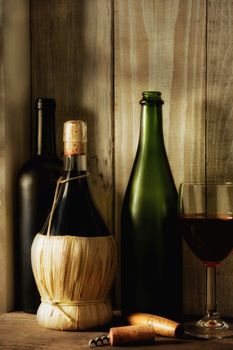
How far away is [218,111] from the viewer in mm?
1222

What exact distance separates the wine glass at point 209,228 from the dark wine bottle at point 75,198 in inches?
6.6

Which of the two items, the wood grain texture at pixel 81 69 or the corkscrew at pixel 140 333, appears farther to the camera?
the wood grain texture at pixel 81 69

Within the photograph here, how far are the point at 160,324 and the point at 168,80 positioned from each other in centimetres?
50

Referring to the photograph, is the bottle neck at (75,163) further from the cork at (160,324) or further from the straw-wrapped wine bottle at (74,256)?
the cork at (160,324)

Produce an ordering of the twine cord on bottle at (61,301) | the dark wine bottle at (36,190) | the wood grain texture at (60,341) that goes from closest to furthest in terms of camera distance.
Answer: the wood grain texture at (60,341)
the twine cord on bottle at (61,301)
the dark wine bottle at (36,190)

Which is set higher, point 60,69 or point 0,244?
point 60,69

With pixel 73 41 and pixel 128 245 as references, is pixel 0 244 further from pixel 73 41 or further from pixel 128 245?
pixel 73 41

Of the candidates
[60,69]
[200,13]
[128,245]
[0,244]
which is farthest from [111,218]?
[200,13]

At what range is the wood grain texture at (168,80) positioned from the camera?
1239mm

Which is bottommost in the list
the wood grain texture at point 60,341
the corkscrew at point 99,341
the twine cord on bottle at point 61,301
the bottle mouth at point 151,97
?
the wood grain texture at point 60,341

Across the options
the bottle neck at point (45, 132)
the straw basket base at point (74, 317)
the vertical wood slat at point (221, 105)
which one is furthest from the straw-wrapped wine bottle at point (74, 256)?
the vertical wood slat at point (221, 105)

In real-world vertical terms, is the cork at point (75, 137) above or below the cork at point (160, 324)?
above

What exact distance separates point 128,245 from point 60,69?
436 mm

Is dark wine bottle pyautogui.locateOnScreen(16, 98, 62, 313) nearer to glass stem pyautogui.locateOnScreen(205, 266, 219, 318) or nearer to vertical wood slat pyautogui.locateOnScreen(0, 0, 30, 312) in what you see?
vertical wood slat pyautogui.locateOnScreen(0, 0, 30, 312)
